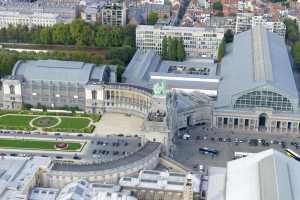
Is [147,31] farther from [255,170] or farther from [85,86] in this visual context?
[255,170]

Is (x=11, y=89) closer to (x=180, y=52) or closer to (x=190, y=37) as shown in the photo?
(x=180, y=52)

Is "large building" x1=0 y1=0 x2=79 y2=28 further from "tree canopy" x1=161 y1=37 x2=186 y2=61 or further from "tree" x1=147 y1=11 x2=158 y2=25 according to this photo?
"tree canopy" x1=161 y1=37 x2=186 y2=61

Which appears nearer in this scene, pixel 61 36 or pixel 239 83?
pixel 239 83

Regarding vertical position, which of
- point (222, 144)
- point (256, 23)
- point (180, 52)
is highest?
point (256, 23)

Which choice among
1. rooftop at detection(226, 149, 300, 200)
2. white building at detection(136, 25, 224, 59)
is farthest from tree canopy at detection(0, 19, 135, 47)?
rooftop at detection(226, 149, 300, 200)

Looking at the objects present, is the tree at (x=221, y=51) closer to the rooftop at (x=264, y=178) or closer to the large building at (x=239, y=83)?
the large building at (x=239, y=83)

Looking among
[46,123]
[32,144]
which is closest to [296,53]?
[46,123]
